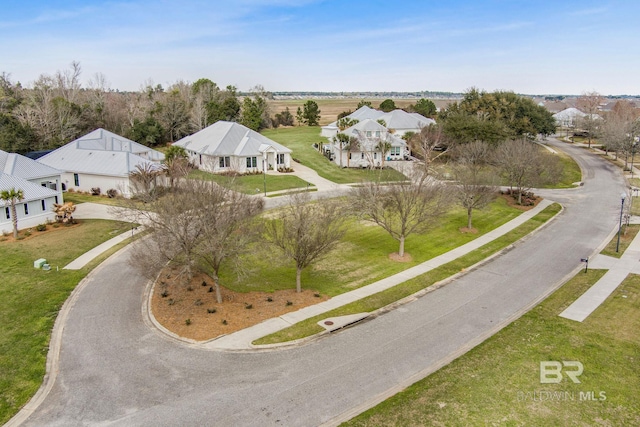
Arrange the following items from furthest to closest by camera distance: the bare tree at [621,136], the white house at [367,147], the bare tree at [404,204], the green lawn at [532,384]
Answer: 1. the bare tree at [621,136]
2. the white house at [367,147]
3. the bare tree at [404,204]
4. the green lawn at [532,384]

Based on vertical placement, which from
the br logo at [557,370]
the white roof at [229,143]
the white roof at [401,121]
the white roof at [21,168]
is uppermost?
the white roof at [401,121]

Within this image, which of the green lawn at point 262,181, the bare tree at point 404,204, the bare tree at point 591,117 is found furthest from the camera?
the bare tree at point 591,117

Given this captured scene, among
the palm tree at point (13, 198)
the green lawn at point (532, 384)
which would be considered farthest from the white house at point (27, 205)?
the green lawn at point (532, 384)

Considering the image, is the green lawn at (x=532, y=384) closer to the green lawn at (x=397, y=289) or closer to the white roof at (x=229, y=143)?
the green lawn at (x=397, y=289)

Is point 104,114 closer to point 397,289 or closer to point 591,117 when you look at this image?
point 397,289

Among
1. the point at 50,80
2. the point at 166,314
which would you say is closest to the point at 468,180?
the point at 166,314

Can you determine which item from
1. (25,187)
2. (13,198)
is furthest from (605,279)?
(25,187)

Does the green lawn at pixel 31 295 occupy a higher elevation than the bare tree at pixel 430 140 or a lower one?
lower

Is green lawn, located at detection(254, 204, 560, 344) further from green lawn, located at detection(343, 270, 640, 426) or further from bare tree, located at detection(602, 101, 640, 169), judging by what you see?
bare tree, located at detection(602, 101, 640, 169)
